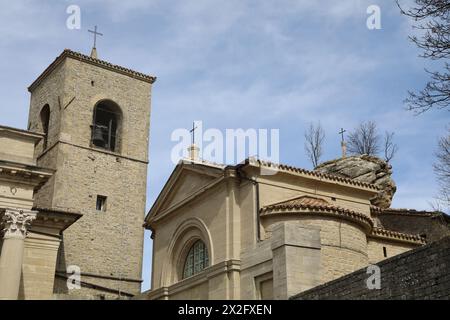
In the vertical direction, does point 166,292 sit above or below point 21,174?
below

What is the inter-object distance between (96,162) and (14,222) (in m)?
14.4

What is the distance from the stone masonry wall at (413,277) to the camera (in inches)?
344

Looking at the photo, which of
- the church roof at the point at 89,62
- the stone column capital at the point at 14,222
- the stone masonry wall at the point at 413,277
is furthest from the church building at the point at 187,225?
the stone masonry wall at the point at 413,277

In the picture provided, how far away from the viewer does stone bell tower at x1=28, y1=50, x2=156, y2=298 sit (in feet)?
99.9

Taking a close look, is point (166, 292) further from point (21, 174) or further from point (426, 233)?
point (426, 233)

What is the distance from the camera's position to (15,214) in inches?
733

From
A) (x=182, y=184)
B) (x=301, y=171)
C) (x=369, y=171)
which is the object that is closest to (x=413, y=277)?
(x=301, y=171)

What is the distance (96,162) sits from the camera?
32.8m

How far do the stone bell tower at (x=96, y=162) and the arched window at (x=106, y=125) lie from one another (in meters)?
0.06

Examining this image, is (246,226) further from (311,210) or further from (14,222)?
(14,222)
